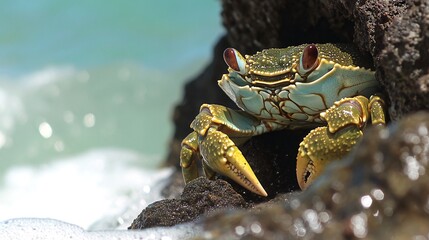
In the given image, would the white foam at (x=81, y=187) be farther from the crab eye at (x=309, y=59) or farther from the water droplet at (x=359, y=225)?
the water droplet at (x=359, y=225)

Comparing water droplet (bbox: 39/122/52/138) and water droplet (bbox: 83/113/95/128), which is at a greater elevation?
water droplet (bbox: 39/122/52/138)

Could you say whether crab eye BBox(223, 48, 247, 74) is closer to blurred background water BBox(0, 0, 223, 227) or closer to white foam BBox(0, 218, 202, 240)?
white foam BBox(0, 218, 202, 240)

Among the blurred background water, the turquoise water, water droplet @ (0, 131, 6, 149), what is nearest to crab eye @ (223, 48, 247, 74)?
the blurred background water

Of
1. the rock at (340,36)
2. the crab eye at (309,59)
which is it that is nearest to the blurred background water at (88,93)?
the rock at (340,36)

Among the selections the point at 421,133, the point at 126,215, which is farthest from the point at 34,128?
the point at 421,133

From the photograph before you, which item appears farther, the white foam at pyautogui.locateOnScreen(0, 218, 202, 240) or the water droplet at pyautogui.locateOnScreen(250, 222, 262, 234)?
the white foam at pyautogui.locateOnScreen(0, 218, 202, 240)

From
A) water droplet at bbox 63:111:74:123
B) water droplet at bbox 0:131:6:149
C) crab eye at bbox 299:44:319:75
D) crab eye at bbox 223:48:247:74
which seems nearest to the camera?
crab eye at bbox 299:44:319:75
